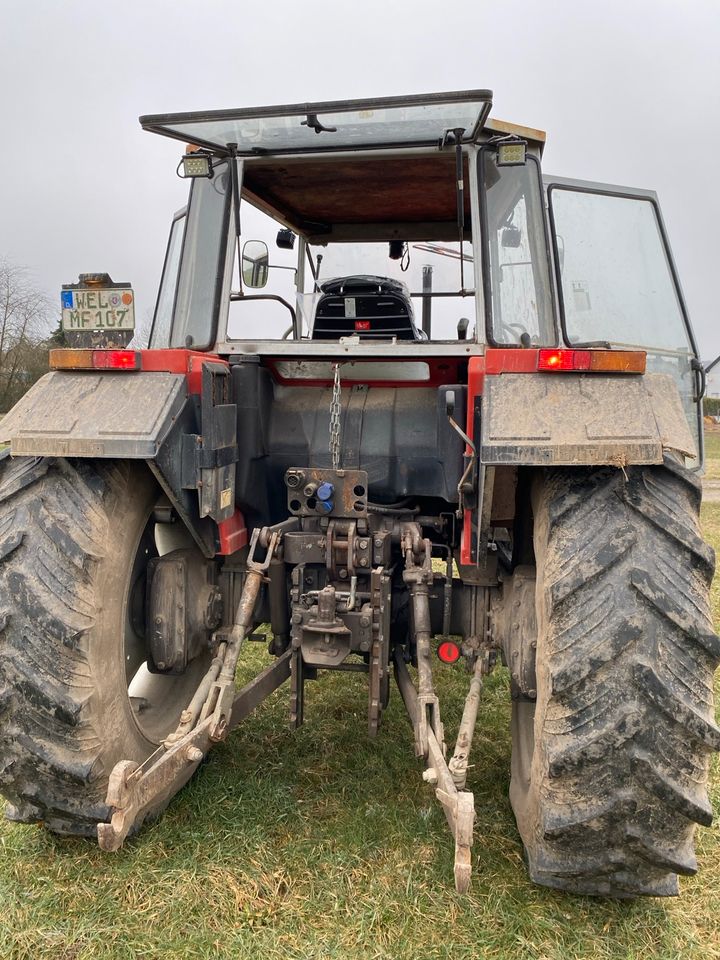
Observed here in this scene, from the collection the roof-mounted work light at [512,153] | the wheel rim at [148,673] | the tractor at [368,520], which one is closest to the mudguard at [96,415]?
the tractor at [368,520]

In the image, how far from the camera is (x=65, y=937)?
234 cm

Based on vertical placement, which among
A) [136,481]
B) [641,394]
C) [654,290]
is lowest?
[136,481]

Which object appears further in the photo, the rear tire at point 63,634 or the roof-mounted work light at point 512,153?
the roof-mounted work light at point 512,153

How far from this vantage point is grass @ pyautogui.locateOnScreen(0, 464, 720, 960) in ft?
7.66

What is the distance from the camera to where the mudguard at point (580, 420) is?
85.7 inches

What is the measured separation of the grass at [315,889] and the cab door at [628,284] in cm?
246

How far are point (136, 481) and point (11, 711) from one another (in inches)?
32.5

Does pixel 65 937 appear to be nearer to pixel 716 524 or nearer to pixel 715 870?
pixel 715 870

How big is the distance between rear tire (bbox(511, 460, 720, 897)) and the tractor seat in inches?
70.6

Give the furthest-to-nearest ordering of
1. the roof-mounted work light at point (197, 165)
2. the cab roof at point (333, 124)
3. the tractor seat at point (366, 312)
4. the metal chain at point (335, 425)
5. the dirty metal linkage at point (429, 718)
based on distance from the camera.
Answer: the tractor seat at point (366, 312) → the roof-mounted work light at point (197, 165) → the metal chain at point (335, 425) → the cab roof at point (333, 124) → the dirty metal linkage at point (429, 718)

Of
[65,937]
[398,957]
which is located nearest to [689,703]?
[398,957]

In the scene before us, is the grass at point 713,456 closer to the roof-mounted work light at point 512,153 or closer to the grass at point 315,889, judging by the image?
the roof-mounted work light at point 512,153

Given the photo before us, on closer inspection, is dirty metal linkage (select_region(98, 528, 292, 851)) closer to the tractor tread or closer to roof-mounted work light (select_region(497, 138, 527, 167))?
the tractor tread

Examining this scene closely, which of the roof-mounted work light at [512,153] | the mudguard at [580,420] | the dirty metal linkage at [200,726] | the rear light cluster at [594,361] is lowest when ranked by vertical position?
the dirty metal linkage at [200,726]
